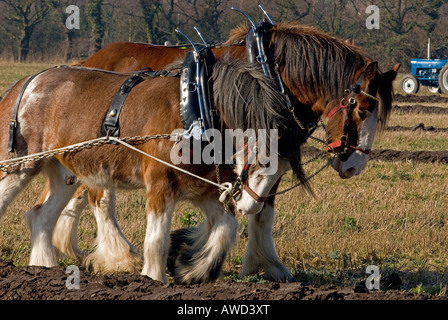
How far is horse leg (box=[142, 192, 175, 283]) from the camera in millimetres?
4633

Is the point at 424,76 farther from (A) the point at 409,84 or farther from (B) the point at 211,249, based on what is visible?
(B) the point at 211,249

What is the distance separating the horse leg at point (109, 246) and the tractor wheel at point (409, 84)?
1895cm

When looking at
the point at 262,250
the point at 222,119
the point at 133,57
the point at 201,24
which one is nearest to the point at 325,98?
the point at 222,119

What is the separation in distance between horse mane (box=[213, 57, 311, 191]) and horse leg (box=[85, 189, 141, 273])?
5.62 ft

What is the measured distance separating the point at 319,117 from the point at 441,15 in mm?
35586

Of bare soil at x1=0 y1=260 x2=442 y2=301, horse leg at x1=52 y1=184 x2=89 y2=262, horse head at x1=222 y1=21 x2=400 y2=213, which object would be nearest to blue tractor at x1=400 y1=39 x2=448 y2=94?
horse leg at x1=52 y1=184 x2=89 y2=262

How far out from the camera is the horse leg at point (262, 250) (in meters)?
5.46

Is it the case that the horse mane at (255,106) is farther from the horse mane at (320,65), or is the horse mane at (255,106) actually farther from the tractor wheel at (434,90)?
the tractor wheel at (434,90)

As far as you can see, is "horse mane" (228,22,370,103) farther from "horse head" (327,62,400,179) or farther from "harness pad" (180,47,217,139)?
"harness pad" (180,47,217,139)

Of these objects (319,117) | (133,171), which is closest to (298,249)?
(319,117)

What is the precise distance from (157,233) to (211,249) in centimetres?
56

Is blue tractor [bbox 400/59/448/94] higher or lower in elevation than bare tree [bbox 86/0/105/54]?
lower
